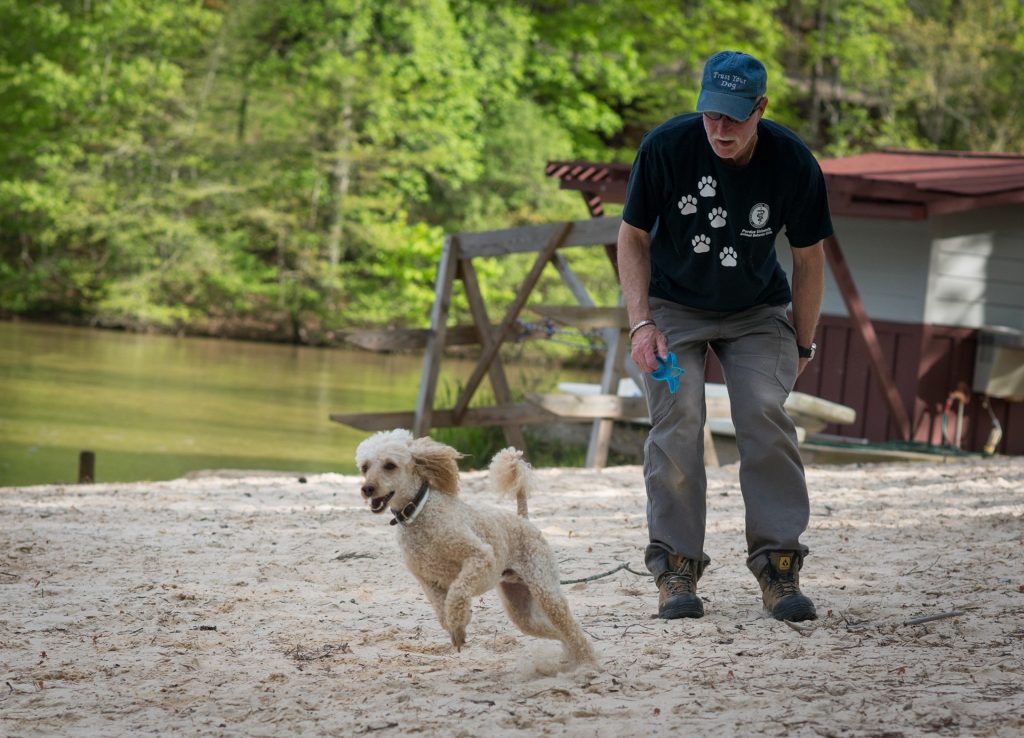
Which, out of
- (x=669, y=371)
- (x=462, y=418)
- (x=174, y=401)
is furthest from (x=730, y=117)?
(x=174, y=401)

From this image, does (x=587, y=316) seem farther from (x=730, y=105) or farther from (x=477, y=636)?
(x=730, y=105)

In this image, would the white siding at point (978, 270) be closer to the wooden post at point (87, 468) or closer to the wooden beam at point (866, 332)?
the wooden beam at point (866, 332)

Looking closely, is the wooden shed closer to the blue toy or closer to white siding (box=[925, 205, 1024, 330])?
white siding (box=[925, 205, 1024, 330])

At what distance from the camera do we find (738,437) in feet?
17.4

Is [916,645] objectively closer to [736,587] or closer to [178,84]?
[736,587]

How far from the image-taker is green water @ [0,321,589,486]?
16.2 meters

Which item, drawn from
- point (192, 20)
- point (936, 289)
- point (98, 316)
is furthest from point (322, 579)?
point (192, 20)

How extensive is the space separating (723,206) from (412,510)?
1.71 m

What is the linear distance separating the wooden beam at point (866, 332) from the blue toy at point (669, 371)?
7407 millimetres

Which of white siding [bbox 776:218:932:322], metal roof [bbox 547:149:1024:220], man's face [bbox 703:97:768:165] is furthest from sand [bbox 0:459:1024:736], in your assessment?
white siding [bbox 776:218:932:322]

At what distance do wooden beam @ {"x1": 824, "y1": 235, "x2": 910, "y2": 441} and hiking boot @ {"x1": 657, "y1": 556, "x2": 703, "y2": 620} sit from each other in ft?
24.5

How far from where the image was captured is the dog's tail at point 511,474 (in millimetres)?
4809

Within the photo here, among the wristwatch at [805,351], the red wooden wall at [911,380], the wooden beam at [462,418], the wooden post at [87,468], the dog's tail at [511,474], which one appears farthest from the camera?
the red wooden wall at [911,380]

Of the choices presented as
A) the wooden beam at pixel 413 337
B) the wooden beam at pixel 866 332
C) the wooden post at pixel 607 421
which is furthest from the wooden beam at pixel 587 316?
the wooden beam at pixel 866 332
